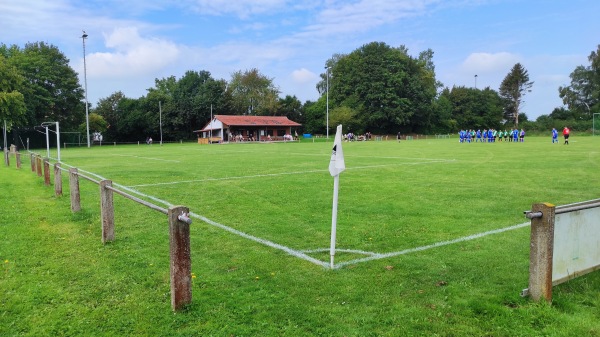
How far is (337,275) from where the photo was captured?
204 inches

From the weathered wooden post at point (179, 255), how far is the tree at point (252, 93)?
281ft

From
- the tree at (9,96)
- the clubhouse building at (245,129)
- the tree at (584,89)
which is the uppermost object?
the tree at (584,89)

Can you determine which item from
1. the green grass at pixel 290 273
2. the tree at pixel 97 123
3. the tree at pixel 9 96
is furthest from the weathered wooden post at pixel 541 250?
the tree at pixel 97 123

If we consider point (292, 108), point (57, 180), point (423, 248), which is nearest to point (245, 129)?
point (292, 108)

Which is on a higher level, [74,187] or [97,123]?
[97,123]

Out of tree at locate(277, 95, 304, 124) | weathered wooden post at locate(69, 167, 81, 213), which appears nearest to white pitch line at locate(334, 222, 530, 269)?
weathered wooden post at locate(69, 167, 81, 213)

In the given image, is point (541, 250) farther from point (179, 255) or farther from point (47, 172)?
point (47, 172)

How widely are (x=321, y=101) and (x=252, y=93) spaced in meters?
16.3

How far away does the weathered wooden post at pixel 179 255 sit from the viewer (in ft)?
13.6

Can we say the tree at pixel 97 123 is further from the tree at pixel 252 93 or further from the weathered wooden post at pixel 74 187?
the weathered wooden post at pixel 74 187

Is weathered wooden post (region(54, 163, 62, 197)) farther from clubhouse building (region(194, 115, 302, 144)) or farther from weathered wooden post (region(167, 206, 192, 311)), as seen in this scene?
clubhouse building (region(194, 115, 302, 144))

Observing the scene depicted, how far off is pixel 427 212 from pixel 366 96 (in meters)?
78.6

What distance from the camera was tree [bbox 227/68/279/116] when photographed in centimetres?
8988

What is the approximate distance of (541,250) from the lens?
4.11 meters
